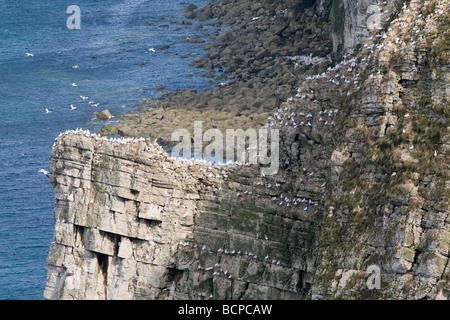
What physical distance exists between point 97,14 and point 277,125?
99851 mm

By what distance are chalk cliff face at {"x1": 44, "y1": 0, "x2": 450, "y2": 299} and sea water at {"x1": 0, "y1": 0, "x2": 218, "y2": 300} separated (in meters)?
18.1

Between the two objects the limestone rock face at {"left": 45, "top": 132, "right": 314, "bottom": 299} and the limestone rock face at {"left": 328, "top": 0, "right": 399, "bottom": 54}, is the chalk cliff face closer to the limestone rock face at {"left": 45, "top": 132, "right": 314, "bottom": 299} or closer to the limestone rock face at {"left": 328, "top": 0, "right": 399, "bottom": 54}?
the limestone rock face at {"left": 45, "top": 132, "right": 314, "bottom": 299}

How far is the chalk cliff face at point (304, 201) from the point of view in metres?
49.8

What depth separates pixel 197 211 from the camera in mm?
60531

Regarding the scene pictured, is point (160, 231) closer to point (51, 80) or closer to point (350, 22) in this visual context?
point (350, 22)

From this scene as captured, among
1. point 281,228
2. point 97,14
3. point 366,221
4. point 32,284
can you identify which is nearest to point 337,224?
point 366,221

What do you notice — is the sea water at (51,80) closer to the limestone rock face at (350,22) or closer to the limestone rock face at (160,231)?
the limestone rock face at (160,231)

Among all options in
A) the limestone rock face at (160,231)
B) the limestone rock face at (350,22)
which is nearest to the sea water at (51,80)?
the limestone rock face at (160,231)

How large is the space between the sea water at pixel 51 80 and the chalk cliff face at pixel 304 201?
59.5 ft

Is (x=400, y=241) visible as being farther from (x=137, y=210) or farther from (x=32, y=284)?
(x=32, y=284)

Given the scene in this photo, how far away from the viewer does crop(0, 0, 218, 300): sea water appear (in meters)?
88.6

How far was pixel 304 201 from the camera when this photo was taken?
2264 inches

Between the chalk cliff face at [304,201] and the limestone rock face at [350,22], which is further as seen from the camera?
the limestone rock face at [350,22]

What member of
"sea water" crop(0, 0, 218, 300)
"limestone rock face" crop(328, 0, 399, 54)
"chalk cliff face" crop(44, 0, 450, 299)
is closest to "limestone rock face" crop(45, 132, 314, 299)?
"chalk cliff face" crop(44, 0, 450, 299)
